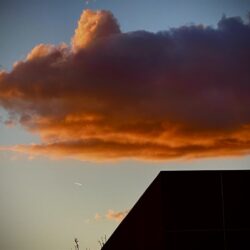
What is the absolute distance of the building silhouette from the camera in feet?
42.6

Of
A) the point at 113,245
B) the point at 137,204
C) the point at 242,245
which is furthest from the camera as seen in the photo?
the point at 113,245

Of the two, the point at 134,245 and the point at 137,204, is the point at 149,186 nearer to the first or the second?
the point at 137,204

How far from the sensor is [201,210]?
1329 cm

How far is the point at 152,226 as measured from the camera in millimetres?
13609

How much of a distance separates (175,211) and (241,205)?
6.54ft

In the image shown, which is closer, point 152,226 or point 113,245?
point 152,226

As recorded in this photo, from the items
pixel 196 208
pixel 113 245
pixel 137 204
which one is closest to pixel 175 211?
pixel 196 208

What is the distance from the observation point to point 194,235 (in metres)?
13.0

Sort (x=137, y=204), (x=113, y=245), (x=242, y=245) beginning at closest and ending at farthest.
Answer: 1. (x=242, y=245)
2. (x=137, y=204)
3. (x=113, y=245)

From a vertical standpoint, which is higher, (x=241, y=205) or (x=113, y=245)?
(x=241, y=205)

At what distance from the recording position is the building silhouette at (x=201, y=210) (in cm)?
1298

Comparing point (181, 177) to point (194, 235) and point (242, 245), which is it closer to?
point (194, 235)

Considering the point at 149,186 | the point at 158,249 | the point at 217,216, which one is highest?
the point at 149,186

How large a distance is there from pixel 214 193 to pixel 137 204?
259 centimetres
